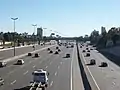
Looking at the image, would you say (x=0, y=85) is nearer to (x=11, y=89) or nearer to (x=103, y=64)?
(x=11, y=89)

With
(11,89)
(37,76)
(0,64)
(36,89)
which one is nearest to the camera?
(36,89)

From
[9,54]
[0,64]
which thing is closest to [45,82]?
[0,64]

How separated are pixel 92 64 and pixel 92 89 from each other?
5010 centimetres

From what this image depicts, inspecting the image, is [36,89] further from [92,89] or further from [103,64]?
[103,64]

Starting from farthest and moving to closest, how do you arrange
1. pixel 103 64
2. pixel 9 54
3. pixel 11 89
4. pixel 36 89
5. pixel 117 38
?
pixel 117 38
pixel 9 54
pixel 103 64
pixel 11 89
pixel 36 89

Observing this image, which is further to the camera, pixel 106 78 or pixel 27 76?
pixel 106 78

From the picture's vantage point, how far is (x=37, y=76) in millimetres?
34875

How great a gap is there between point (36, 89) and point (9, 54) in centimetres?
7212

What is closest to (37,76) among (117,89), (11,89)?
(11,89)

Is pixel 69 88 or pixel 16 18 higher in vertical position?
pixel 16 18

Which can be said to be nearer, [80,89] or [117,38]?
[80,89]

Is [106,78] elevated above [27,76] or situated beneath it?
situated beneath

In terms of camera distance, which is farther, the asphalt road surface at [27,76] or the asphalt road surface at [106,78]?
the asphalt road surface at [106,78]

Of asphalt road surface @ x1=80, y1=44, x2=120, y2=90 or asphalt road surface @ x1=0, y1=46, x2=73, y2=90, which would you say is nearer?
asphalt road surface @ x1=0, y1=46, x2=73, y2=90
